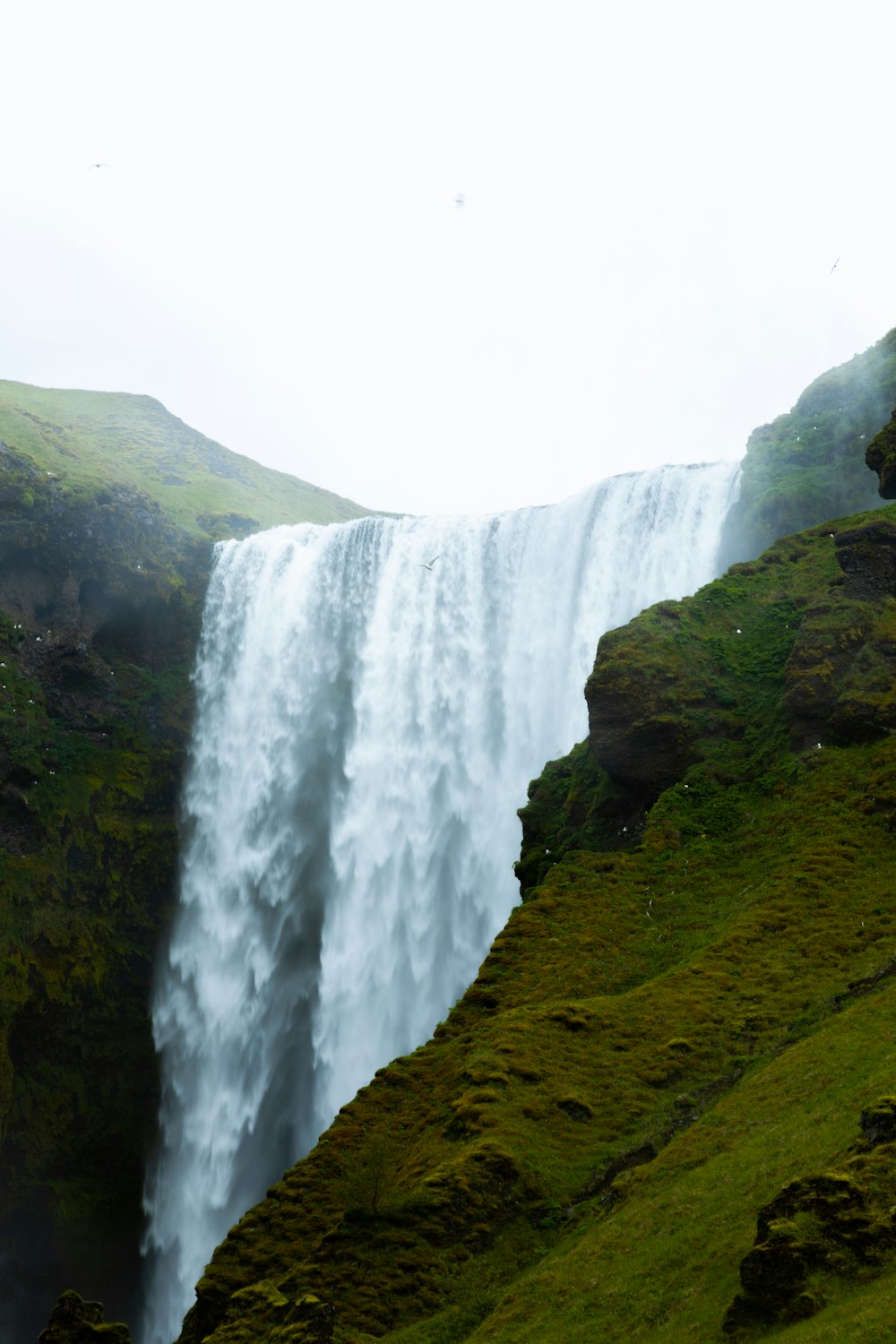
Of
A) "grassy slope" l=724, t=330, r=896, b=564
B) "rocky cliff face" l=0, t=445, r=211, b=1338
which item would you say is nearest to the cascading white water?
"rocky cliff face" l=0, t=445, r=211, b=1338

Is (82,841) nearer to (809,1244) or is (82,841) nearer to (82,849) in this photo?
(82,849)

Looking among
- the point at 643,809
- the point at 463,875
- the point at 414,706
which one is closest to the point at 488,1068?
the point at 643,809

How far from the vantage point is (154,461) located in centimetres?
8075

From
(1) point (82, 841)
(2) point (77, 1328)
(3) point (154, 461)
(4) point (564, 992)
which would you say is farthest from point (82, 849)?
(3) point (154, 461)

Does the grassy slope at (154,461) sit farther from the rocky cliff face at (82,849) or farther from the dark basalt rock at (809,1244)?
the dark basalt rock at (809,1244)

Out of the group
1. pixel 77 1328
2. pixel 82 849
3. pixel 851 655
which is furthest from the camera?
pixel 82 849

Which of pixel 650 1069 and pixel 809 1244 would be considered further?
pixel 650 1069

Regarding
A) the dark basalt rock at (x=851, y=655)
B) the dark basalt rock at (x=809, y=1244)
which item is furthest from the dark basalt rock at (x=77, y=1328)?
the dark basalt rock at (x=851, y=655)

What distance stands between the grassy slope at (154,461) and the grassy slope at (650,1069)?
3483 centimetres

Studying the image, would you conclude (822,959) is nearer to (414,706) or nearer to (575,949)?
(575,949)

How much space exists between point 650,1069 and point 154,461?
237 ft

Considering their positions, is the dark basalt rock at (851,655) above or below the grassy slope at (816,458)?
below

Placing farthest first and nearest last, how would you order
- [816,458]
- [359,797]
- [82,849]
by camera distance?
[82,849]
[359,797]
[816,458]

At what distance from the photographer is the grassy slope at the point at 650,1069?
37.8 feet
